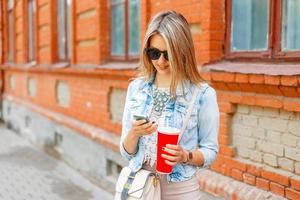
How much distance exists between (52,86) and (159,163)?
6.61 metres

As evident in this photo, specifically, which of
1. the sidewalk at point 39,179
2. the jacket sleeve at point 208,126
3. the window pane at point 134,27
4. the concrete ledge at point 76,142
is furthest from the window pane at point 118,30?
the jacket sleeve at point 208,126

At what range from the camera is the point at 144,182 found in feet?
7.25

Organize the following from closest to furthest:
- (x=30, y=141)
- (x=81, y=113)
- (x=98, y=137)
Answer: (x=98, y=137) < (x=81, y=113) < (x=30, y=141)

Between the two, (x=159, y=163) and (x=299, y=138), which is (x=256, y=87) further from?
(x=159, y=163)

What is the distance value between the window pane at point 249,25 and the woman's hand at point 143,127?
1.94 metres

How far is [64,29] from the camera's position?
8.19 metres

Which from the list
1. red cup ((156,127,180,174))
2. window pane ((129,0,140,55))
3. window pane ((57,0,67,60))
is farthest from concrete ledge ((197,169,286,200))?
window pane ((57,0,67,60))

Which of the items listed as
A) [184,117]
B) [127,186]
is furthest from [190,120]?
[127,186]

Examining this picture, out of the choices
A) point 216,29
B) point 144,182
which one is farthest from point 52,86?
point 144,182

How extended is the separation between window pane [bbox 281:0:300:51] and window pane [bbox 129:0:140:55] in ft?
8.34

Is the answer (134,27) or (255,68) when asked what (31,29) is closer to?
(134,27)

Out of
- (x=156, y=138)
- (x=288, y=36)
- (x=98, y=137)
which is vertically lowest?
(x=98, y=137)

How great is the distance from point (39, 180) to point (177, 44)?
499 cm

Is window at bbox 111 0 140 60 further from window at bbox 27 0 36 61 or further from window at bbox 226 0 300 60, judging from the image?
window at bbox 27 0 36 61
